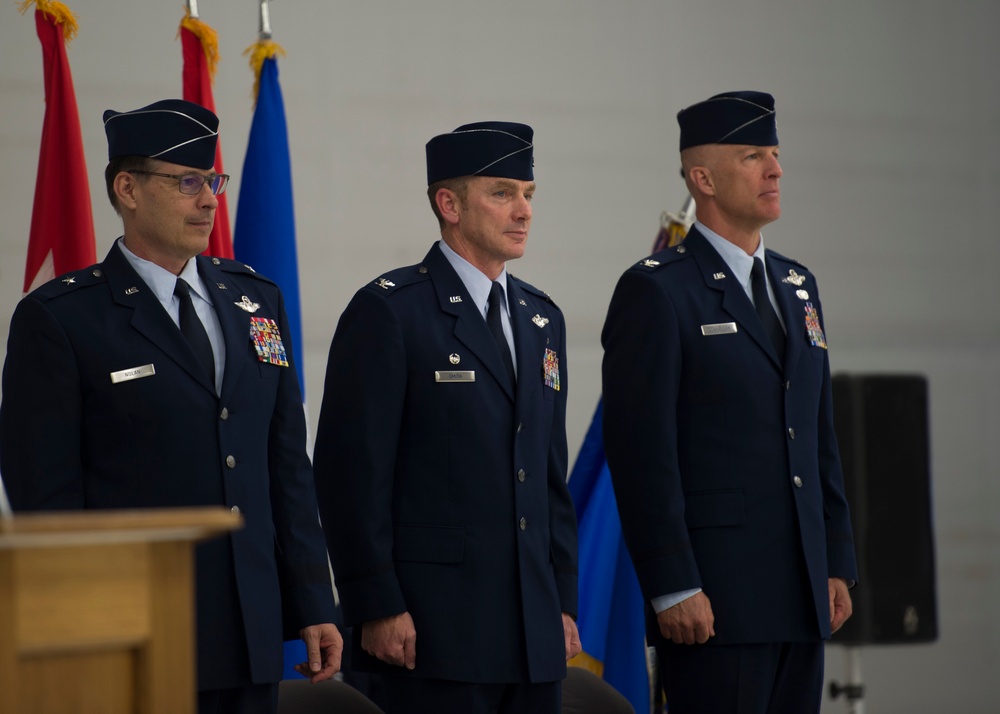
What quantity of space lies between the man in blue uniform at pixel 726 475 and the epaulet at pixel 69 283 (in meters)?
0.99

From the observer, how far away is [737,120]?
281 centimetres

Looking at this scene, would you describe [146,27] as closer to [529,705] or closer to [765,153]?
[765,153]

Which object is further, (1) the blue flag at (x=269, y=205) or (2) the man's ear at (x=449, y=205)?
(1) the blue flag at (x=269, y=205)

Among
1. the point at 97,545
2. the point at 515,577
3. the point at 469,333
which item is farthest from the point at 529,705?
the point at 97,545

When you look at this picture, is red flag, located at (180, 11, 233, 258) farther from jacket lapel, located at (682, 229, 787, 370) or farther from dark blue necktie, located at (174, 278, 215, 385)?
jacket lapel, located at (682, 229, 787, 370)

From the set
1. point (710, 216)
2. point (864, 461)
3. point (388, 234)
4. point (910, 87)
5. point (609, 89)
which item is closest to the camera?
point (710, 216)

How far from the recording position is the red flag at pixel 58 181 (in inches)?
128

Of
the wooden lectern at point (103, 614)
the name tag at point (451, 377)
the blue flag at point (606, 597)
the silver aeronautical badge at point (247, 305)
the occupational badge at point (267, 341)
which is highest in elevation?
the silver aeronautical badge at point (247, 305)

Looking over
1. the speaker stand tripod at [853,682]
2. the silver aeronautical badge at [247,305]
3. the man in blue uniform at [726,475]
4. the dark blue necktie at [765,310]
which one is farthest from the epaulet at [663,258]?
the speaker stand tripod at [853,682]

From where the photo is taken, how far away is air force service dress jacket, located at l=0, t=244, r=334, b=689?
210 centimetres

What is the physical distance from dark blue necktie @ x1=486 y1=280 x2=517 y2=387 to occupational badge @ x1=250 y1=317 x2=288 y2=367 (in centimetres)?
41

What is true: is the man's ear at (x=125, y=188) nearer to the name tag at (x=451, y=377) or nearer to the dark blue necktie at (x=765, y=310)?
the name tag at (x=451, y=377)

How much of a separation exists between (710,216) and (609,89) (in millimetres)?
2315

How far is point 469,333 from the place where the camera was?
249 centimetres
